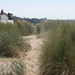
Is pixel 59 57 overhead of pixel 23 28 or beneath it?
overhead

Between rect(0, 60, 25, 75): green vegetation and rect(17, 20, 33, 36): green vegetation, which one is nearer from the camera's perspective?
rect(0, 60, 25, 75): green vegetation

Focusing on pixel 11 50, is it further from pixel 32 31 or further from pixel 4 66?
pixel 32 31

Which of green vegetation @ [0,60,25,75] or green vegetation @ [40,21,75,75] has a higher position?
green vegetation @ [40,21,75,75]

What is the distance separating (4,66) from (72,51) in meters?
1.76

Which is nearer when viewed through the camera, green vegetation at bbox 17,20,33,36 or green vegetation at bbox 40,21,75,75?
green vegetation at bbox 40,21,75,75

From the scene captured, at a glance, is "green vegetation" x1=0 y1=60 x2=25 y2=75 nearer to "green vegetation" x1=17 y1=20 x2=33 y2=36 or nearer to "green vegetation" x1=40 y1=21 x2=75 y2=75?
"green vegetation" x1=40 y1=21 x2=75 y2=75

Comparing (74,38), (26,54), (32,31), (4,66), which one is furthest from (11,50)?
(32,31)

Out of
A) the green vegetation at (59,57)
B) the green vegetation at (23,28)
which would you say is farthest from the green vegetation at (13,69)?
the green vegetation at (23,28)

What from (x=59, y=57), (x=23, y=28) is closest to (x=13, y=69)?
(x=59, y=57)

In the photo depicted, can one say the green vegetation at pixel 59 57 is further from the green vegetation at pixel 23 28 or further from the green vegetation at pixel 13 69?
the green vegetation at pixel 23 28

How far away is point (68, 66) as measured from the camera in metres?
5.03

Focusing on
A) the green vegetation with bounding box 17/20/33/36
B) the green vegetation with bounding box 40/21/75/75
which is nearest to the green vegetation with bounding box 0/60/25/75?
the green vegetation with bounding box 40/21/75/75

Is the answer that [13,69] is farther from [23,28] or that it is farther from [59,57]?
[23,28]

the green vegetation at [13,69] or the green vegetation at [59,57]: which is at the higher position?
the green vegetation at [59,57]
